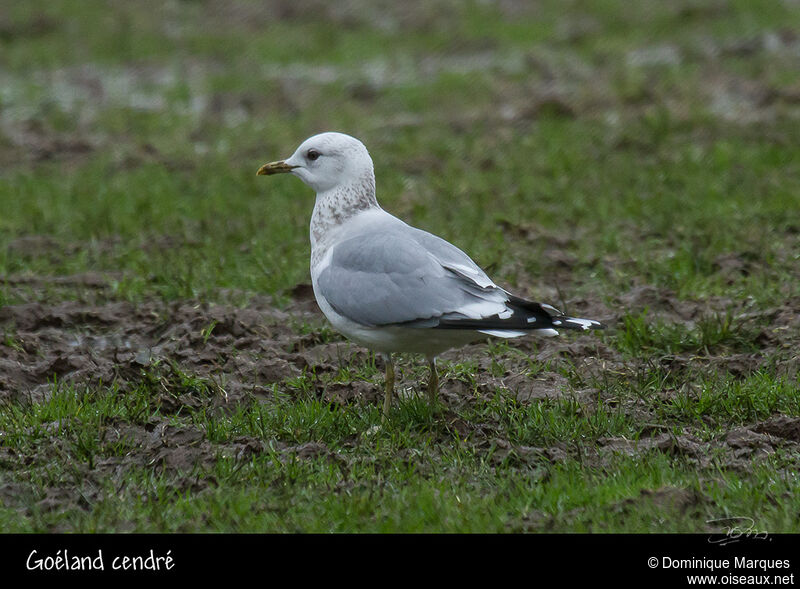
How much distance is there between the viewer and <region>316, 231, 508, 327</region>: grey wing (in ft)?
15.2

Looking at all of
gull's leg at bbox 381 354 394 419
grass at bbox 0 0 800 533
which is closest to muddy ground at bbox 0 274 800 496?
grass at bbox 0 0 800 533

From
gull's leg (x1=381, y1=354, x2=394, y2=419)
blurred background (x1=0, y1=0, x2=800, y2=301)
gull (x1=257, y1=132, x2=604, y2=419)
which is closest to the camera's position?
gull (x1=257, y1=132, x2=604, y2=419)

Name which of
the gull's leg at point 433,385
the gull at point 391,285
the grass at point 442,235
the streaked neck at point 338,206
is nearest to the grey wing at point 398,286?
the gull at point 391,285

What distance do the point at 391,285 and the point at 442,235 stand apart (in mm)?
2900

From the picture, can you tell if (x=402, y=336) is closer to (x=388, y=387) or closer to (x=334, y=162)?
(x=388, y=387)

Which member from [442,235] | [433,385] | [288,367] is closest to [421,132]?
[442,235]

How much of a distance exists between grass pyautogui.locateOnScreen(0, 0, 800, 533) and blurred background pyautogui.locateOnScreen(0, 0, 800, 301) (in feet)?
0.13

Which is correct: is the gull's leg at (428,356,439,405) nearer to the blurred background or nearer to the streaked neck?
the streaked neck

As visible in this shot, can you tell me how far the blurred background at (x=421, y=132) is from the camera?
7.30 m

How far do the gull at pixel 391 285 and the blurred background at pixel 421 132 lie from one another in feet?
5.50
